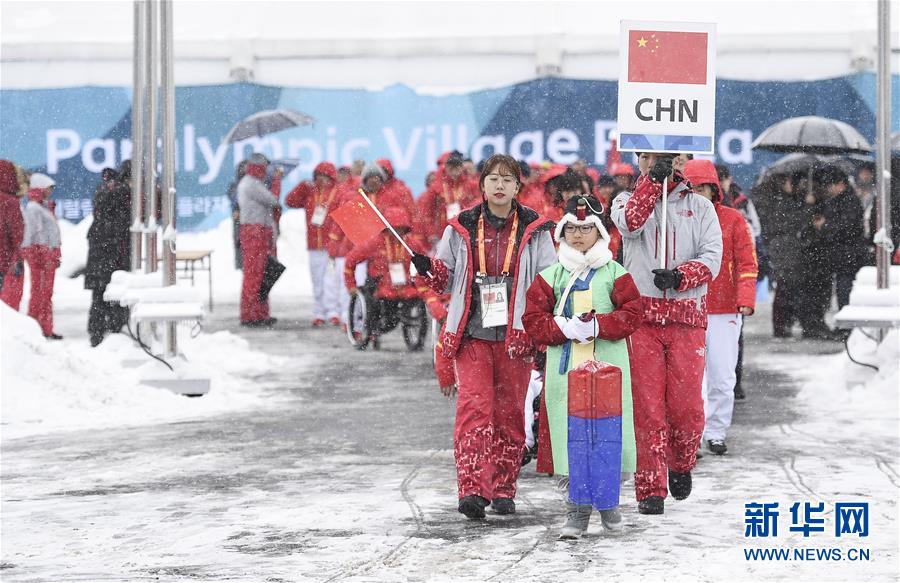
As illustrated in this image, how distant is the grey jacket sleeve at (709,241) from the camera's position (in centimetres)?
813

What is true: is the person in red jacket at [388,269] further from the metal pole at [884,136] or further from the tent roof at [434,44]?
the tent roof at [434,44]

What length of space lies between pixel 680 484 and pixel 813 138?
1173 cm

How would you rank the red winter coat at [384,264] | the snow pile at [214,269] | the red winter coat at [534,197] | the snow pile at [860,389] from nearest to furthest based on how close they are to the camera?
the snow pile at [860,389] < the red winter coat at [534,197] < the red winter coat at [384,264] < the snow pile at [214,269]

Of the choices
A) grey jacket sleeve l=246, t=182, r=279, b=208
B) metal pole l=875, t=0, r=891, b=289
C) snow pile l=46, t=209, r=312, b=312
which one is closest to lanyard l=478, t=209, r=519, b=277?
metal pole l=875, t=0, r=891, b=289

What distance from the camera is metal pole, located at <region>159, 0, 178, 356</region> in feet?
44.8

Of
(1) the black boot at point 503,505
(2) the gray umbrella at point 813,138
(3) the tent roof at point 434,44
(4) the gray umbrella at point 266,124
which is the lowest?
(1) the black boot at point 503,505

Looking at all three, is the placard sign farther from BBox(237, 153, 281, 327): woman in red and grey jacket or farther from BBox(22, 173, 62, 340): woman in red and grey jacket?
BBox(237, 153, 281, 327): woman in red and grey jacket

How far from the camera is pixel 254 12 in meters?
29.0

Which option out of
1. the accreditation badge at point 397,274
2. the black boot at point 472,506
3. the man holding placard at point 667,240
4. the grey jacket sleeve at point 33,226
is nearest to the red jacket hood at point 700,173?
the man holding placard at point 667,240

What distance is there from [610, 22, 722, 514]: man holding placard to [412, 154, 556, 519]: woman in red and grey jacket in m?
0.51

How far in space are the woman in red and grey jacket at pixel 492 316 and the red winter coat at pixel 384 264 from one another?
8655 mm

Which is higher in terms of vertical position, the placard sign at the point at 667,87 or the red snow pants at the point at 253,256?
the placard sign at the point at 667,87

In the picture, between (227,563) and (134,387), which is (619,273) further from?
(134,387)

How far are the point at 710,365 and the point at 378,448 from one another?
2158 mm
